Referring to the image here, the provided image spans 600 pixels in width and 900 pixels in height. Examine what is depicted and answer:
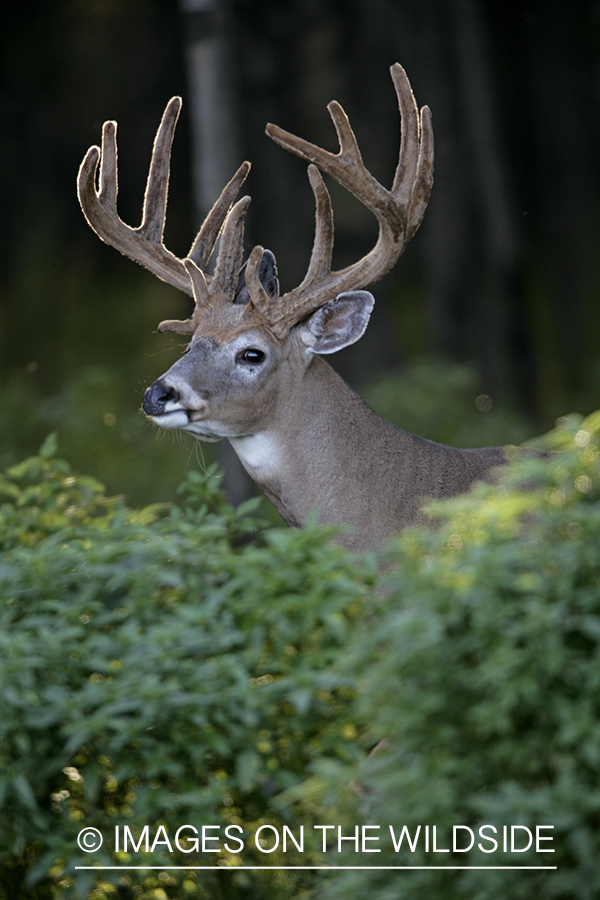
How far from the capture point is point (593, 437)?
110 inches

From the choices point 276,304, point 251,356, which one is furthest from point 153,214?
point 251,356

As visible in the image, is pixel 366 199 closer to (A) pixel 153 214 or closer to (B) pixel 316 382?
(B) pixel 316 382

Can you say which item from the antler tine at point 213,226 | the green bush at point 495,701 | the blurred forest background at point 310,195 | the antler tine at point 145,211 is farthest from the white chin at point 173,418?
the blurred forest background at point 310,195

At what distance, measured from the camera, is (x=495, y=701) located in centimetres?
246

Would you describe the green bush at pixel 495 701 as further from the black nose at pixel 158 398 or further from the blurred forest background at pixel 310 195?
the blurred forest background at pixel 310 195

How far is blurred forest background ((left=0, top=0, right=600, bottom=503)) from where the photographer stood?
428 inches

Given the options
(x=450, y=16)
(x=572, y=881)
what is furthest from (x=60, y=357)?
(x=572, y=881)

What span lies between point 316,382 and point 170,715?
2.19 metres

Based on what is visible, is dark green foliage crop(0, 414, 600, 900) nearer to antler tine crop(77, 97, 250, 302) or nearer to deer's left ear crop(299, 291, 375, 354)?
A: deer's left ear crop(299, 291, 375, 354)

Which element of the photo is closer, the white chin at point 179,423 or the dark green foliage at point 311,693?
the dark green foliage at point 311,693

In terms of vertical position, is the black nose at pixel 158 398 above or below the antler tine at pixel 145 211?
below

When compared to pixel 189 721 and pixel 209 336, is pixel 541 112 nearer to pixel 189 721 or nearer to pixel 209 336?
pixel 209 336

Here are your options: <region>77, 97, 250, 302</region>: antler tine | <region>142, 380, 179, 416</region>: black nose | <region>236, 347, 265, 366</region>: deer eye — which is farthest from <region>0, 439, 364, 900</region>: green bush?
<region>77, 97, 250, 302</region>: antler tine

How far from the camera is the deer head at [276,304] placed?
4734 mm
